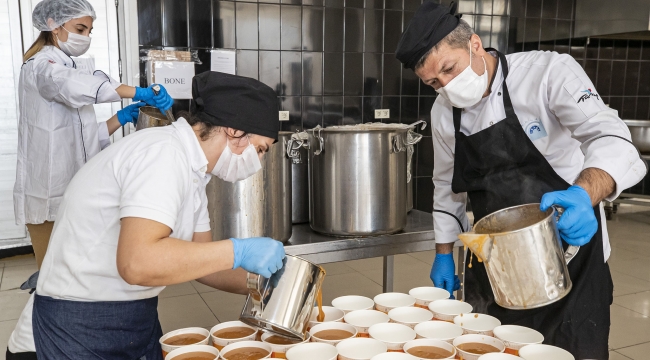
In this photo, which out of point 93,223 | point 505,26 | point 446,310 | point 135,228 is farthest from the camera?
point 505,26

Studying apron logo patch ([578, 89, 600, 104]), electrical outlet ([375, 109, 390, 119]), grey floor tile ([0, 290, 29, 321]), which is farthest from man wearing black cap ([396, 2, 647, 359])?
electrical outlet ([375, 109, 390, 119])

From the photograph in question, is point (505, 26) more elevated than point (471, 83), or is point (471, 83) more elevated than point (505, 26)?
point (505, 26)

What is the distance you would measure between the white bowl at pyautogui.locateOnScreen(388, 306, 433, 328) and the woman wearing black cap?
15.1 inches

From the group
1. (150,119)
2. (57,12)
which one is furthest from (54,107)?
(150,119)

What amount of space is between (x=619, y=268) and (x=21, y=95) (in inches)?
150

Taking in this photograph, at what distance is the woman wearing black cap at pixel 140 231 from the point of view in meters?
0.97

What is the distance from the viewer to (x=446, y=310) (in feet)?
4.42

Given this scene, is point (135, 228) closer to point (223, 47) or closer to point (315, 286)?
point (315, 286)

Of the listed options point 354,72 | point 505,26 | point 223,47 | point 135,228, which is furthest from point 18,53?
Answer: point 505,26

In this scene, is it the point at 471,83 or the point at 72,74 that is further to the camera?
the point at 72,74

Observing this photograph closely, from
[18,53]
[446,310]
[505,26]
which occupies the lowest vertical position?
[446,310]

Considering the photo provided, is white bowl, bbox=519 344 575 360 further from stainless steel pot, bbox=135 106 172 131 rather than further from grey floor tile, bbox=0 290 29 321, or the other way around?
grey floor tile, bbox=0 290 29 321

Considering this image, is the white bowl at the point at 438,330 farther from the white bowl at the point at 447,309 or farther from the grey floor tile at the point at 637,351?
the grey floor tile at the point at 637,351

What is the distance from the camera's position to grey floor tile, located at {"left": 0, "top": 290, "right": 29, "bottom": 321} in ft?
9.34
